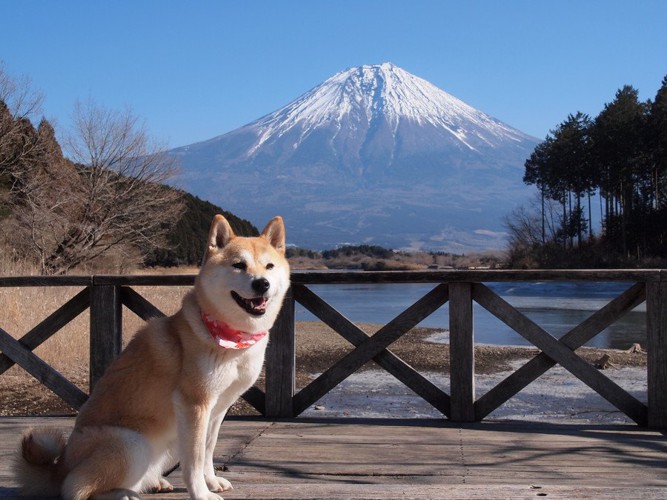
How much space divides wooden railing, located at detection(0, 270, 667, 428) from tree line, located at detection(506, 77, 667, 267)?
39297 millimetres

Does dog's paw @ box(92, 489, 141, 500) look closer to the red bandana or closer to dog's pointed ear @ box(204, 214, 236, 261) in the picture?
the red bandana

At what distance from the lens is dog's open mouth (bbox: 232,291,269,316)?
3309 millimetres

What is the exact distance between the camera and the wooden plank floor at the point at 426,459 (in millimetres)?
3275

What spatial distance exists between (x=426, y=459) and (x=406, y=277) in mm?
1446

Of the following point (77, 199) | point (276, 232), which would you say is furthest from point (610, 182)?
point (276, 232)

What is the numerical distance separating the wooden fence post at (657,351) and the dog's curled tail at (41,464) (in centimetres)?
368

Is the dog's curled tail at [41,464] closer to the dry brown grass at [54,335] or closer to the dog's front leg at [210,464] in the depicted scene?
the dog's front leg at [210,464]

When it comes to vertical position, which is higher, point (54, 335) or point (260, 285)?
point (260, 285)

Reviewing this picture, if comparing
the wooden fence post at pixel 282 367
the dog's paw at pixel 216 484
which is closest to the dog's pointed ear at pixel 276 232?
the dog's paw at pixel 216 484

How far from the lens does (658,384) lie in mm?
5016

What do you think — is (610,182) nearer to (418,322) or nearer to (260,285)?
(418,322)

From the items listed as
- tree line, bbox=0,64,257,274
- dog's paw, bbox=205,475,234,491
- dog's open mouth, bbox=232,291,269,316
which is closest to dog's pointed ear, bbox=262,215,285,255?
dog's open mouth, bbox=232,291,269,316

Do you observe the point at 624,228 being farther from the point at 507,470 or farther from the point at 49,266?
the point at 507,470

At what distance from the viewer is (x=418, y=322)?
5.30 metres
